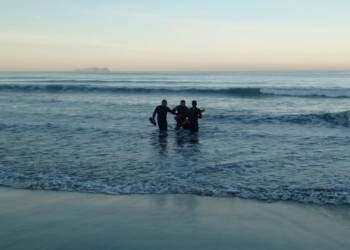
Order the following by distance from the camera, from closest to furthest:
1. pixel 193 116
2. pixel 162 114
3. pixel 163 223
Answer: pixel 163 223 < pixel 193 116 < pixel 162 114

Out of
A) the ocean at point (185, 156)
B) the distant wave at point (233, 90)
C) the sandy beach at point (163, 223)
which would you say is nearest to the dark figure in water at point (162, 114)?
the ocean at point (185, 156)

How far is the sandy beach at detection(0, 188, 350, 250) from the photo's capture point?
4559 millimetres

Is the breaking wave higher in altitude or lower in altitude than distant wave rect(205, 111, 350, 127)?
higher

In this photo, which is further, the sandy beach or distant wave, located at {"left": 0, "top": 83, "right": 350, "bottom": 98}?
distant wave, located at {"left": 0, "top": 83, "right": 350, "bottom": 98}

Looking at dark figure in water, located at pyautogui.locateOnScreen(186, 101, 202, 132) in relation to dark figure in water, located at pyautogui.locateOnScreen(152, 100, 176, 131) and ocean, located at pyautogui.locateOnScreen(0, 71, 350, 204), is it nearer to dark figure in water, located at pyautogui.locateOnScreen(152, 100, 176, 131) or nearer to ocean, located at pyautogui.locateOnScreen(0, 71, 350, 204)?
ocean, located at pyautogui.locateOnScreen(0, 71, 350, 204)

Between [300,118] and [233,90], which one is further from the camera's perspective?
[233,90]

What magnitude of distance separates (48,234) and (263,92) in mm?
30893

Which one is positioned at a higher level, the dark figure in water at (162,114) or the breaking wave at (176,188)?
the dark figure in water at (162,114)

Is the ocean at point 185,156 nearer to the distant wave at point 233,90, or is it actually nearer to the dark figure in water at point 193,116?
the dark figure in water at point 193,116

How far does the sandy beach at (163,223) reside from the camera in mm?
4559

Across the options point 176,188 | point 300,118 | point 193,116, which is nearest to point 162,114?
point 193,116

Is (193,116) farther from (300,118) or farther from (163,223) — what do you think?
(163,223)

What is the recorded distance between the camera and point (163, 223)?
5.18m

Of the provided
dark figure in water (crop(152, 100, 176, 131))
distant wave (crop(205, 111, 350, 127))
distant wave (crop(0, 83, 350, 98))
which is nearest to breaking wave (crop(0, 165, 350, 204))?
dark figure in water (crop(152, 100, 176, 131))
